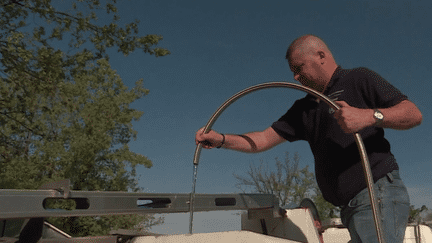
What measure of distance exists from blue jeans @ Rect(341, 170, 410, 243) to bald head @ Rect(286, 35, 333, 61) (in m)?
0.98

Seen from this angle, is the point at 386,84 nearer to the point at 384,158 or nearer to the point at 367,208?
the point at 384,158

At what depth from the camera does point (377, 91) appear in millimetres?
2496

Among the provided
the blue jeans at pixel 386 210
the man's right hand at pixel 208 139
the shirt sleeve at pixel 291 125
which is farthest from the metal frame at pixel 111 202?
the blue jeans at pixel 386 210

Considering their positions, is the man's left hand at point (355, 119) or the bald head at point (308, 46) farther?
the bald head at point (308, 46)

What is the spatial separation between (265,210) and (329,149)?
3.16ft

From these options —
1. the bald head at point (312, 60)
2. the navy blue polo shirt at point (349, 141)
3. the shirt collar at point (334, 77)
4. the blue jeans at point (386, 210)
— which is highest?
the bald head at point (312, 60)

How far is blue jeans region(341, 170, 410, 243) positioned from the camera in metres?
2.30

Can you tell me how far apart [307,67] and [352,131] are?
748 mm

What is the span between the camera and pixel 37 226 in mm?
2064

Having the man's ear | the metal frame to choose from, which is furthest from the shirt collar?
the metal frame

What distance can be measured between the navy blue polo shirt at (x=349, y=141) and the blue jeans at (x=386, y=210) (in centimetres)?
6

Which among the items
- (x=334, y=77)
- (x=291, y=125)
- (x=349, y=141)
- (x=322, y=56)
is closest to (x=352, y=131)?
(x=349, y=141)

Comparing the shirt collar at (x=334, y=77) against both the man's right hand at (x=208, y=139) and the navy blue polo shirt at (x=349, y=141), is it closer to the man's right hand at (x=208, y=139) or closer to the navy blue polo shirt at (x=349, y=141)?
the navy blue polo shirt at (x=349, y=141)

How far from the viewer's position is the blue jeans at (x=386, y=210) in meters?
2.30
